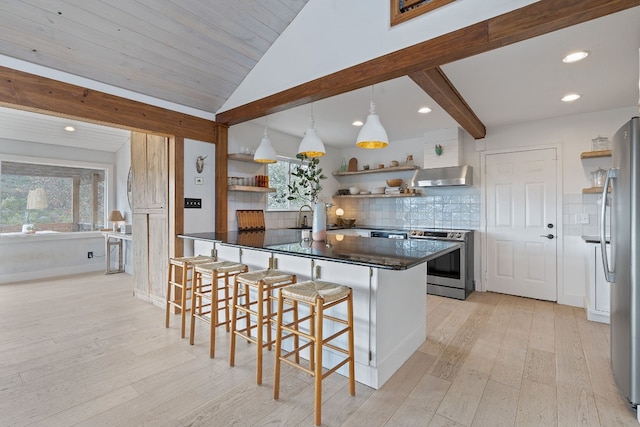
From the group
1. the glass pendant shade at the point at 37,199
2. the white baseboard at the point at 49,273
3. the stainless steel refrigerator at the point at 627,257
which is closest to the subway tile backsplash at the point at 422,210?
the stainless steel refrigerator at the point at 627,257

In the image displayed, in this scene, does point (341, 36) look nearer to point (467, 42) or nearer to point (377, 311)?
point (467, 42)

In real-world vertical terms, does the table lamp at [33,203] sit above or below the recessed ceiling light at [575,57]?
below

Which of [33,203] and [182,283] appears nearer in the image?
[182,283]

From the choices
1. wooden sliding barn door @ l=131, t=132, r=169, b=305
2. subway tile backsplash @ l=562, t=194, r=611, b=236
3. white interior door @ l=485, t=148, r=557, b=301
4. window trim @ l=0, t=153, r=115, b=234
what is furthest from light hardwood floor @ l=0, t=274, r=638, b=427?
window trim @ l=0, t=153, r=115, b=234

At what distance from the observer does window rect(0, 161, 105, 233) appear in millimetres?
4941

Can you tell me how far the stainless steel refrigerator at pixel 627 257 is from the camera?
1.74 metres

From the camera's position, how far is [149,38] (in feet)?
8.54

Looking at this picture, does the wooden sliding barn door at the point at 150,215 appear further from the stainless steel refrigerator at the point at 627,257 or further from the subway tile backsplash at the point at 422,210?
the stainless steel refrigerator at the point at 627,257

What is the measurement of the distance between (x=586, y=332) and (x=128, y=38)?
16.1 feet

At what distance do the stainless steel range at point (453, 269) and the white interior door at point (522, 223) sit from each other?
388 mm

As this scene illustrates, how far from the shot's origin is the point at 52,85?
103 inches

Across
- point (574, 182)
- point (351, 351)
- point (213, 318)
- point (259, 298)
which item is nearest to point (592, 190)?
point (574, 182)

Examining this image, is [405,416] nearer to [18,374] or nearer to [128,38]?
[18,374]

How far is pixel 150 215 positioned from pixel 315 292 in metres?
2.94
